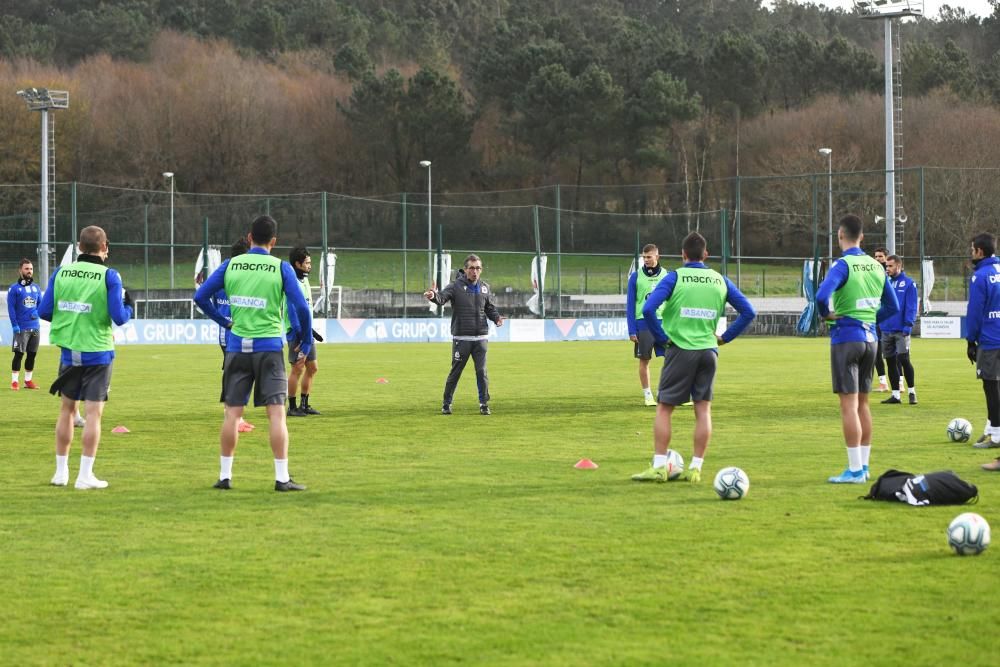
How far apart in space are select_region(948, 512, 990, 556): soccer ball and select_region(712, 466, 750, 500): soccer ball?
7.43 ft

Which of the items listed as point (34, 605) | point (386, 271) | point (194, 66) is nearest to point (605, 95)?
point (194, 66)

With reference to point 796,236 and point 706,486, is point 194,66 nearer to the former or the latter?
point 796,236

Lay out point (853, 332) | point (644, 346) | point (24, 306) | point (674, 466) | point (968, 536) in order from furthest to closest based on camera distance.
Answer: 1. point (24, 306)
2. point (644, 346)
3. point (674, 466)
4. point (853, 332)
5. point (968, 536)

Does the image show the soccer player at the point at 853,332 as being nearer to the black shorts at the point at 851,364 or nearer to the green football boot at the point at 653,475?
the black shorts at the point at 851,364

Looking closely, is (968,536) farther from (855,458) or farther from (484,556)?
(855,458)

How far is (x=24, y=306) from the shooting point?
69.9 ft

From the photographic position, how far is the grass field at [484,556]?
5977 millimetres

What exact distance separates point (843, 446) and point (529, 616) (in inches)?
299

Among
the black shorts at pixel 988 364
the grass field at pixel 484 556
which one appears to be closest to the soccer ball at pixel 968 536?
the grass field at pixel 484 556

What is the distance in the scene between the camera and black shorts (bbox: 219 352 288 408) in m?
10.1

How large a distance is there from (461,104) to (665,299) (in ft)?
230

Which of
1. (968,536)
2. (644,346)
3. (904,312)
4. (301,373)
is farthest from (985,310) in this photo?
(301,373)

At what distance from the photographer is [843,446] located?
13.3 metres

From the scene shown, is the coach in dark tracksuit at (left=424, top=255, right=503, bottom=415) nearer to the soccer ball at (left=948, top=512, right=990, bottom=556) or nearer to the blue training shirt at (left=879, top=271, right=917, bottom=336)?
the blue training shirt at (left=879, top=271, right=917, bottom=336)
